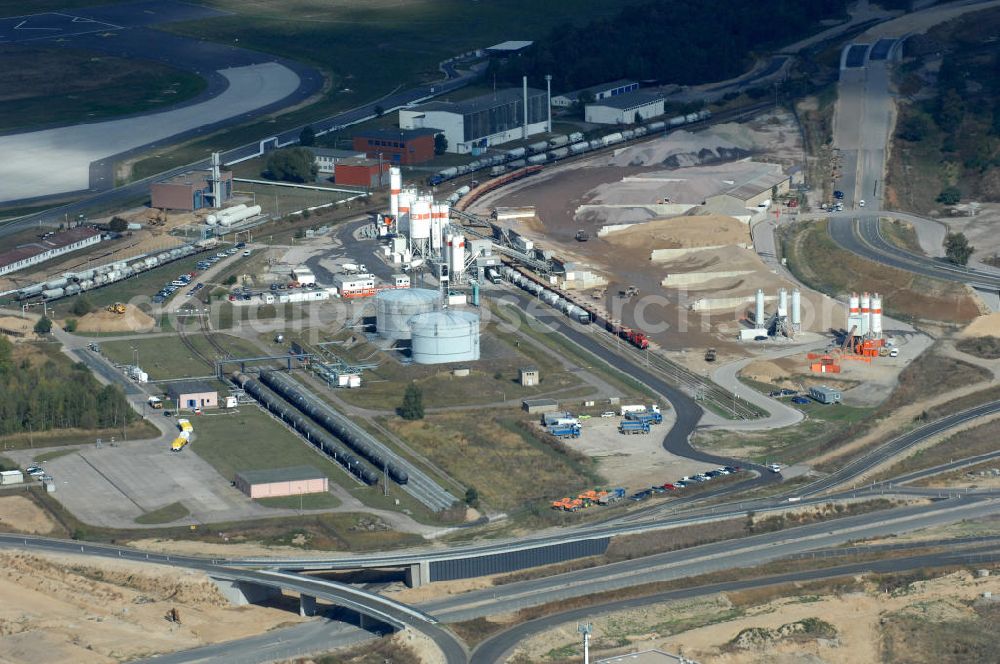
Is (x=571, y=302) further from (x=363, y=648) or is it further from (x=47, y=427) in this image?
(x=363, y=648)

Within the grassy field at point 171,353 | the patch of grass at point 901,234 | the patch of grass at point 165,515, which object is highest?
the patch of grass at point 165,515

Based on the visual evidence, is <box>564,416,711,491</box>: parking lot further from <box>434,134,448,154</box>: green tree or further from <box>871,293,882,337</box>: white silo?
<box>434,134,448,154</box>: green tree

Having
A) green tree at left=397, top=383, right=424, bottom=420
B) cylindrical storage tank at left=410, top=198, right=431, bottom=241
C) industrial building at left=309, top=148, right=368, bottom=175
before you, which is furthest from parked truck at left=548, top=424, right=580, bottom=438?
industrial building at left=309, top=148, right=368, bottom=175

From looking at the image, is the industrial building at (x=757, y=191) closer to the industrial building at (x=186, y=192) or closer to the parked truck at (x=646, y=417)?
the industrial building at (x=186, y=192)

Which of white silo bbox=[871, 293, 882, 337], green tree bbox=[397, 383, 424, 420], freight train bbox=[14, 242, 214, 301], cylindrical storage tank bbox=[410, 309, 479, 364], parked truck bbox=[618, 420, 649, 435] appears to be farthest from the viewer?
freight train bbox=[14, 242, 214, 301]

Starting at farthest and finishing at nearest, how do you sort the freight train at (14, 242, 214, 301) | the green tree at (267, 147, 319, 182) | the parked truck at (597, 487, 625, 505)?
the green tree at (267, 147, 319, 182) < the freight train at (14, 242, 214, 301) < the parked truck at (597, 487, 625, 505)

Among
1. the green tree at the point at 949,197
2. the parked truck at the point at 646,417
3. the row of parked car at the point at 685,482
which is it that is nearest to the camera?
the row of parked car at the point at 685,482

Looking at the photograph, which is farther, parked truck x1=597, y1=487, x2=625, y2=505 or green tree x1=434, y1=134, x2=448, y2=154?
green tree x1=434, y1=134, x2=448, y2=154

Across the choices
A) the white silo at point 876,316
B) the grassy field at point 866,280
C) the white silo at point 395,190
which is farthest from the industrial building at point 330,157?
the white silo at point 876,316
